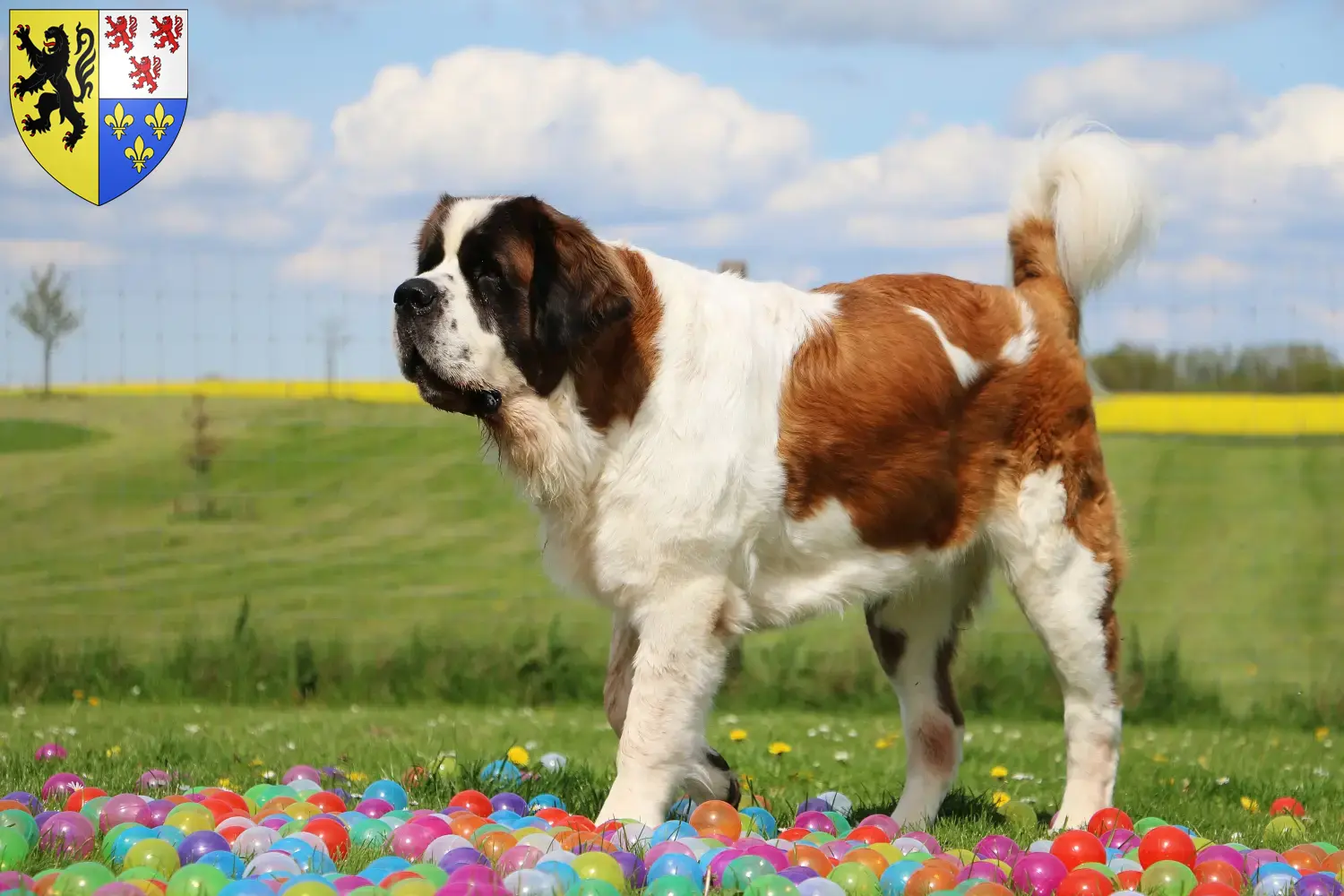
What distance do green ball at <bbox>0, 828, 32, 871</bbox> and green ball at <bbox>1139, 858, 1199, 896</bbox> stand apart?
3.03 m

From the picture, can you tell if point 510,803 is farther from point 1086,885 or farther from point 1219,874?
point 1219,874

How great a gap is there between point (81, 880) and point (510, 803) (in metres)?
1.73

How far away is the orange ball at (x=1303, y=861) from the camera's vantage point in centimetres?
425

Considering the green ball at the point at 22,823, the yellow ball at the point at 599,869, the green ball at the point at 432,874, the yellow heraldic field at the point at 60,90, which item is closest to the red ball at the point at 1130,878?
the yellow ball at the point at 599,869

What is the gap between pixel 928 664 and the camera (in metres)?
5.43

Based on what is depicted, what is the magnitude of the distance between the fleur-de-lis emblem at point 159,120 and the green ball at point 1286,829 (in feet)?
22.3

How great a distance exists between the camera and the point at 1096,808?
5.18m

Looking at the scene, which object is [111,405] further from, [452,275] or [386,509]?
[452,275]

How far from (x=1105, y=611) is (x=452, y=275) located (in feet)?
8.83

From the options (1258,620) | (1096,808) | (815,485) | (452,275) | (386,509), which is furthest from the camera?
(386,509)

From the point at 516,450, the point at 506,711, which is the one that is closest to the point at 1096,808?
the point at 516,450

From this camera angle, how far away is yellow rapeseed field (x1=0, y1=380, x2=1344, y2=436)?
36.9 feet

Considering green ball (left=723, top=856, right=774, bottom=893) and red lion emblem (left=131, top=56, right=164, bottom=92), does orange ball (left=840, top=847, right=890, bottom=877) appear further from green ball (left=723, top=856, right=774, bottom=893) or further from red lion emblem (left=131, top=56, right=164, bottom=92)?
red lion emblem (left=131, top=56, right=164, bottom=92)

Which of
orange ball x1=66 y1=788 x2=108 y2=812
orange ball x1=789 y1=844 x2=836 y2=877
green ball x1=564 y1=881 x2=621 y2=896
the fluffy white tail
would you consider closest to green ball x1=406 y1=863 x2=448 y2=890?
green ball x1=564 y1=881 x2=621 y2=896
